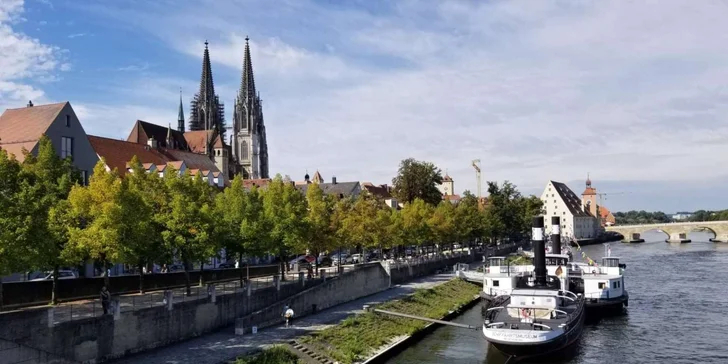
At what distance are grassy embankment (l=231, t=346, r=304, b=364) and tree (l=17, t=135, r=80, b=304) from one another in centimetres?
1017

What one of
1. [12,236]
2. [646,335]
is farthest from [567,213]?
[12,236]

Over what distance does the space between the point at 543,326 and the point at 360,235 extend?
3098 cm

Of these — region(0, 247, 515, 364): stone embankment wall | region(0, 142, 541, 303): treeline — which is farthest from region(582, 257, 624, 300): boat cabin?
region(0, 142, 541, 303): treeline

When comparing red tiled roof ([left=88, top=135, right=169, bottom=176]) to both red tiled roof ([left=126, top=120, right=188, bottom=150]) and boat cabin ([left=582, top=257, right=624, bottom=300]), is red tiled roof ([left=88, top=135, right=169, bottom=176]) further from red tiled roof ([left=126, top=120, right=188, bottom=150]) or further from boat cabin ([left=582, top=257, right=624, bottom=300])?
boat cabin ([left=582, top=257, right=624, bottom=300])

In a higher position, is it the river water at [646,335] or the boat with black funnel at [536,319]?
the boat with black funnel at [536,319]

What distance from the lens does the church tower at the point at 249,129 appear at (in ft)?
566

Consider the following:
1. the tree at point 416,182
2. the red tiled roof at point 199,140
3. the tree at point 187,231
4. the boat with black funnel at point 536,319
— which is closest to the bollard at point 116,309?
the tree at point 187,231

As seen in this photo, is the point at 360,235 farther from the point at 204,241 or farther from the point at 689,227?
the point at 689,227

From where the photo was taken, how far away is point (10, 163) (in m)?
33.1

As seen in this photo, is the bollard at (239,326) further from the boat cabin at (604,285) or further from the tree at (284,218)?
the boat cabin at (604,285)

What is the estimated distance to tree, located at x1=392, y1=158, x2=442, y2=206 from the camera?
110 metres

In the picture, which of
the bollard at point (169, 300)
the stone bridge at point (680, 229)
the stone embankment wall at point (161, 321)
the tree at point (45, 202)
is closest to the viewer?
the stone embankment wall at point (161, 321)

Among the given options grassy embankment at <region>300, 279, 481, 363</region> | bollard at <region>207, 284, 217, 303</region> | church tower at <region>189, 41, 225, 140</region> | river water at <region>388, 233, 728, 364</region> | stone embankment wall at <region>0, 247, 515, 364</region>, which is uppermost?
church tower at <region>189, 41, 225, 140</region>

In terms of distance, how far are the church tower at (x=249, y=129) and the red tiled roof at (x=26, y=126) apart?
118 meters
